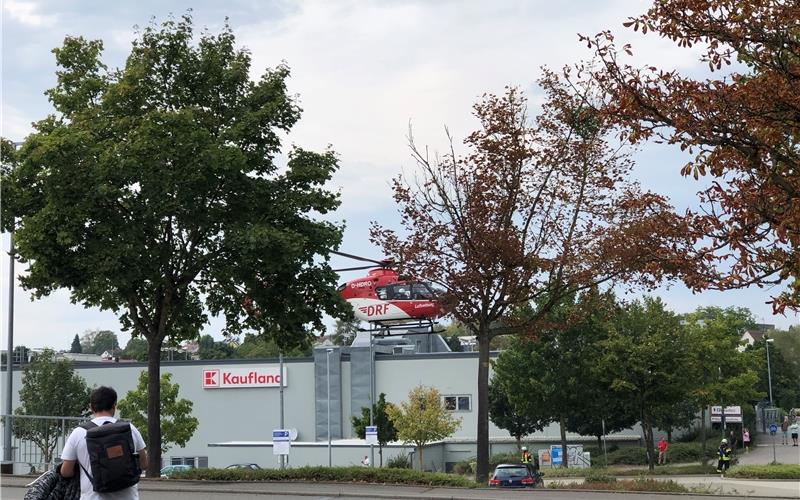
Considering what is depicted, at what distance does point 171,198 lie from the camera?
1938 centimetres

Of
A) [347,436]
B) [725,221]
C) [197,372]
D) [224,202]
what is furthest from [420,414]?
[725,221]

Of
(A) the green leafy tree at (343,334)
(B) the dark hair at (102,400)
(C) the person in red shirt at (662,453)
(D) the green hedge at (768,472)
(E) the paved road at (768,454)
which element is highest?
(A) the green leafy tree at (343,334)

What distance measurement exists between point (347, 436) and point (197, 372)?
11.3 metres

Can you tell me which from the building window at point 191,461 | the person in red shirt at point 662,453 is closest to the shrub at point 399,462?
the person in red shirt at point 662,453

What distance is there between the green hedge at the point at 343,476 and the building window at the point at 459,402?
41666 mm

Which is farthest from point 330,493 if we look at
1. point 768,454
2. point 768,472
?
point 768,454

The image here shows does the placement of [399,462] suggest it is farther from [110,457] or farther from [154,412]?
[110,457]

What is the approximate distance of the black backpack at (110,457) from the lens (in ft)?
22.6

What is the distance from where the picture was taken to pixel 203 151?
18750mm

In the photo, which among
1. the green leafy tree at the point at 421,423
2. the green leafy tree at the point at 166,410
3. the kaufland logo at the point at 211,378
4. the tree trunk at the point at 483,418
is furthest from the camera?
the kaufland logo at the point at 211,378

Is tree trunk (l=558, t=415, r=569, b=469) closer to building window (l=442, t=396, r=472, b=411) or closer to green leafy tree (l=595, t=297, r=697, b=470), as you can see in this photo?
green leafy tree (l=595, t=297, r=697, b=470)

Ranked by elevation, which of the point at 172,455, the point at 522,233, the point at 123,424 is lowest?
the point at 172,455

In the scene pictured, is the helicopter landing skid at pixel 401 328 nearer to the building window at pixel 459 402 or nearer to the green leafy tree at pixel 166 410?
the green leafy tree at pixel 166 410

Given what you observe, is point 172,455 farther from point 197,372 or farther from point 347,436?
point 347,436
